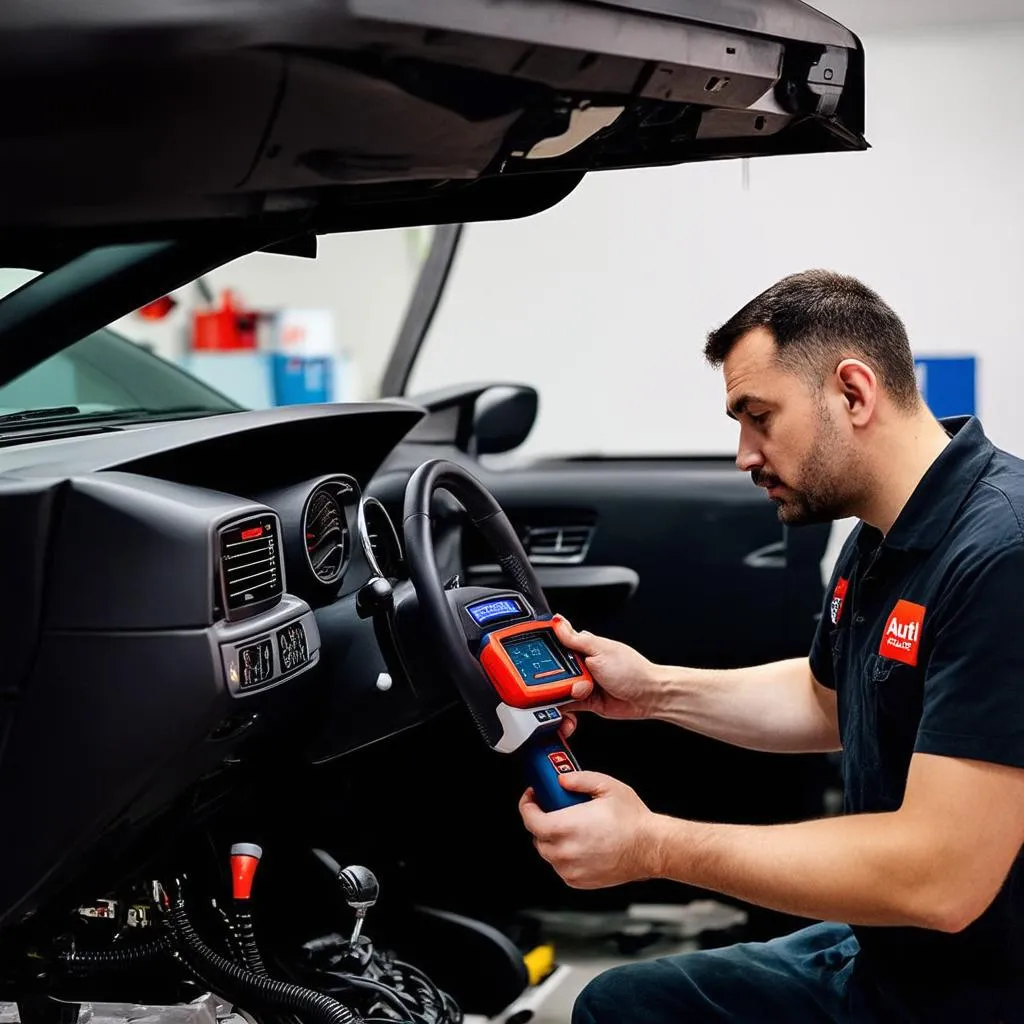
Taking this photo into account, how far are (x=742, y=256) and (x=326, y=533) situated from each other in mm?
3186

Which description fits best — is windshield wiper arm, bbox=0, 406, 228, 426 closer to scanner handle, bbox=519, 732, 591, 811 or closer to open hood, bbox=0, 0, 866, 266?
open hood, bbox=0, 0, 866, 266

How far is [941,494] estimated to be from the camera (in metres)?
1.52

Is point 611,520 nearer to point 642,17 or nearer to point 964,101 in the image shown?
point 642,17

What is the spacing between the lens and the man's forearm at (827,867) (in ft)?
4.46

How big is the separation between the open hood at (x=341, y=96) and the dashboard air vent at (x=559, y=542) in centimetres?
148

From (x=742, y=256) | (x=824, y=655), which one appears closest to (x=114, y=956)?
(x=824, y=655)

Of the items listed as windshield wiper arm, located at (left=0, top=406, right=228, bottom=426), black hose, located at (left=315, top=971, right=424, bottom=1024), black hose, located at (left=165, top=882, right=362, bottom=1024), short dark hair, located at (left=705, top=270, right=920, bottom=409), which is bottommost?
black hose, located at (left=315, top=971, right=424, bottom=1024)

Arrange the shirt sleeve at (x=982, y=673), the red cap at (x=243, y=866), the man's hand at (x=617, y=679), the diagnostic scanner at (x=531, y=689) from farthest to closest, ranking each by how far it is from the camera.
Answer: the red cap at (x=243, y=866) < the man's hand at (x=617, y=679) < the diagnostic scanner at (x=531, y=689) < the shirt sleeve at (x=982, y=673)

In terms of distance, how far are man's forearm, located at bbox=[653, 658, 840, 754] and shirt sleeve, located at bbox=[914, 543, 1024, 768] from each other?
45 centimetres

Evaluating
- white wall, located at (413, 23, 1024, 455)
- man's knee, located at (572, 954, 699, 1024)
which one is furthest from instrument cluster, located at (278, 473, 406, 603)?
white wall, located at (413, 23, 1024, 455)

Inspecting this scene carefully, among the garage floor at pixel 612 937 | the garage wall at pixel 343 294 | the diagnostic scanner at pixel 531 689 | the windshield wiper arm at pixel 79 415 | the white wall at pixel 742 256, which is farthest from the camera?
the garage wall at pixel 343 294

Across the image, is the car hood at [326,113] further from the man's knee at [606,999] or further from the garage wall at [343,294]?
the garage wall at [343,294]

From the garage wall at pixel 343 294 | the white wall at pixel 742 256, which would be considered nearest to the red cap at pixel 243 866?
the white wall at pixel 742 256

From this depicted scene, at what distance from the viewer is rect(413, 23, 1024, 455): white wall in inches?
183
